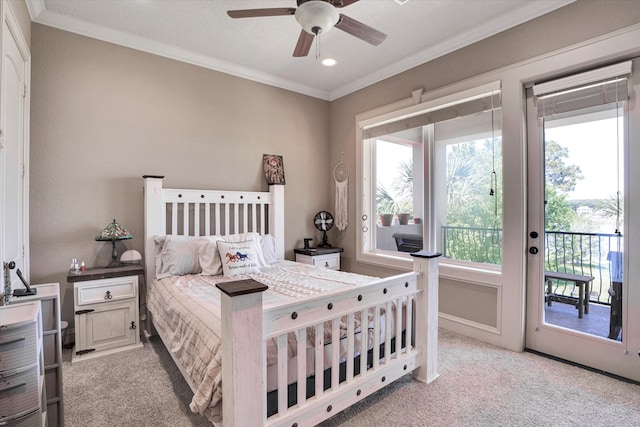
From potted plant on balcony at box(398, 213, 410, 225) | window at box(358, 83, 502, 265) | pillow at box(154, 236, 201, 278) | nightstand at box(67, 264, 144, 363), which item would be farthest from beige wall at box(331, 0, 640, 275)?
nightstand at box(67, 264, 144, 363)

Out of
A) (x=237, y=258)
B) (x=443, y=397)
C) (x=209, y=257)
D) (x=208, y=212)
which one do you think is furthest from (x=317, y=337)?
(x=208, y=212)

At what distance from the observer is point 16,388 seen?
4.00 ft

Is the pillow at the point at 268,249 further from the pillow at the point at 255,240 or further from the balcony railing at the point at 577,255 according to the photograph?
the balcony railing at the point at 577,255

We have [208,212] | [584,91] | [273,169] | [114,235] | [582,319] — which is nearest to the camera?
[584,91]

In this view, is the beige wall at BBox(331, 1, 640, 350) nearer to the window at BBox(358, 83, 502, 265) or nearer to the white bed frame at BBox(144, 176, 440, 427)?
the window at BBox(358, 83, 502, 265)

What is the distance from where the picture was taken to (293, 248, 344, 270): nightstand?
12.5 ft

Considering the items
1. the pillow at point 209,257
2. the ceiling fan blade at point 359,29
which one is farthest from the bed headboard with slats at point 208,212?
the ceiling fan blade at point 359,29

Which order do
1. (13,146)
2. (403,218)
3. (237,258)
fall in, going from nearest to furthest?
1. (13,146)
2. (237,258)
3. (403,218)

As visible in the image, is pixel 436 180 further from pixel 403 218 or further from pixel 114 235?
pixel 114 235

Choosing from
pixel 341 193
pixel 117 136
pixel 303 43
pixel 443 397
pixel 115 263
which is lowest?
pixel 443 397

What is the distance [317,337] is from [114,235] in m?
2.10

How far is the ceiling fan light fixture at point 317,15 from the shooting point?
5.81ft

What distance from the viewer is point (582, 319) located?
244cm

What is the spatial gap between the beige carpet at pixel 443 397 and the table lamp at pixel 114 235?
0.83 metres
